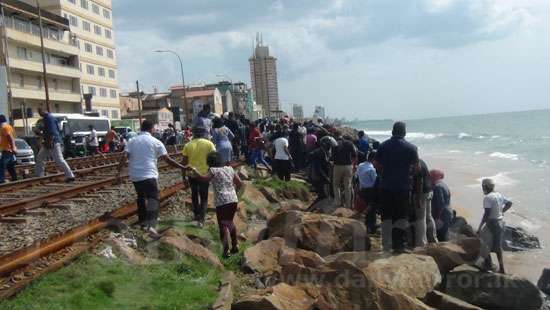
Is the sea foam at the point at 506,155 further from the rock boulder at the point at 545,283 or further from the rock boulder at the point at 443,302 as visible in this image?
the rock boulder at the point at 443,302

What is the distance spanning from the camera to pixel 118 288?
17.8 feet

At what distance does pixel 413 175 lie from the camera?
26.5 feet

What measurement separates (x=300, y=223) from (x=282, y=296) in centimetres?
310

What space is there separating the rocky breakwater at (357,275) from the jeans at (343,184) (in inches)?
102

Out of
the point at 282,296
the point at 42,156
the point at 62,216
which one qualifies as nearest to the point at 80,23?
the point at 42,156

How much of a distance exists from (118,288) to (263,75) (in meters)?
178

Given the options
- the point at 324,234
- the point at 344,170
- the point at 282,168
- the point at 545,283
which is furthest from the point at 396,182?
the point at 282,168

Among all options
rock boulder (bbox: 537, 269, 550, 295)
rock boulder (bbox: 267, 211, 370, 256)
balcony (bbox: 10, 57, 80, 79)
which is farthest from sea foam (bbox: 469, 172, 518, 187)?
balcony (bbox: 10, 57, 80, 79)

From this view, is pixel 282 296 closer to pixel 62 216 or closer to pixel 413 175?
pixel 413 175

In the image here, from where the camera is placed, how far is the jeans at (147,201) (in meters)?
7.84

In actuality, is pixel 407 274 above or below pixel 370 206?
below

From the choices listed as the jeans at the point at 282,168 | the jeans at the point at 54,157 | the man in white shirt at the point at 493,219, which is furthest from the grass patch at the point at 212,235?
the jeans at the point at 282,168

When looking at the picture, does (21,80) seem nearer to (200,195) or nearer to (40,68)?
(40,68)

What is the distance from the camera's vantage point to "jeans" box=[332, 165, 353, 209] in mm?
11609
